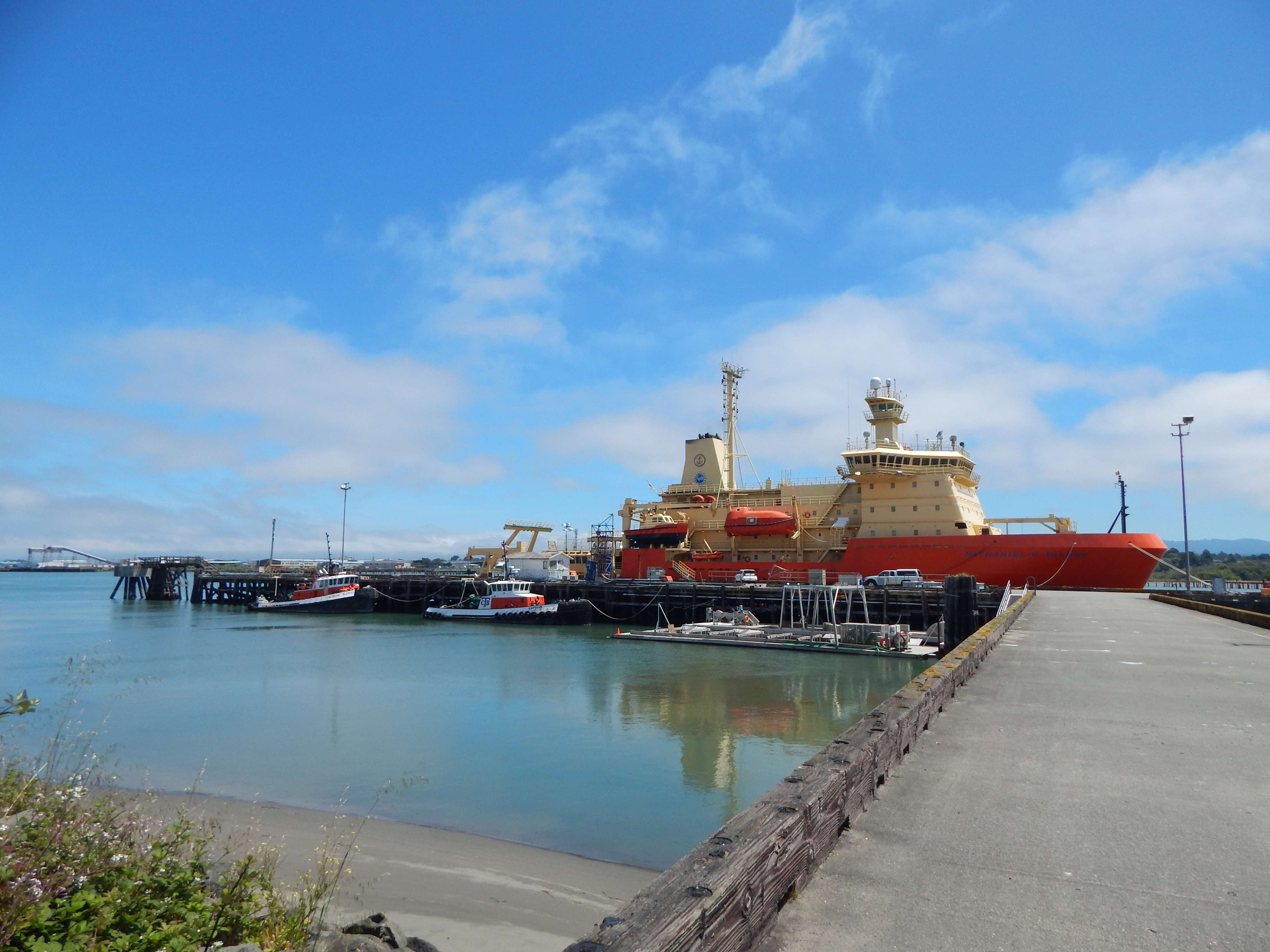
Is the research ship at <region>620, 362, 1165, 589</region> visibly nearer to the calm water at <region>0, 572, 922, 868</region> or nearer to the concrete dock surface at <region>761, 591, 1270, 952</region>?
the calm water at <region>0, 572, 922, 868</region>

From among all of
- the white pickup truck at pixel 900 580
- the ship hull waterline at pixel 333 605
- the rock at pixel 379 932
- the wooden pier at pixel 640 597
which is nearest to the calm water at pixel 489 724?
the rock at pixel 379 932

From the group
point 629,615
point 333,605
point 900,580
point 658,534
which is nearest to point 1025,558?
point 900,580

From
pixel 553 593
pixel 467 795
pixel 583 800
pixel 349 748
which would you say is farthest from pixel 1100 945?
pixel 553 593

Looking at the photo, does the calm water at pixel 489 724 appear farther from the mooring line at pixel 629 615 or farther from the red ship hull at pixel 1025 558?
the red ship hull at pixel 1025 558

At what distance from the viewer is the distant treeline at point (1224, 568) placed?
7944cm

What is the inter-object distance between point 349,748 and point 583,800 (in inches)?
211

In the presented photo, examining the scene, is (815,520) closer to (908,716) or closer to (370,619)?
(370,619)

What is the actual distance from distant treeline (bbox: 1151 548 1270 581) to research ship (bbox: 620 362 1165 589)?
125 feet

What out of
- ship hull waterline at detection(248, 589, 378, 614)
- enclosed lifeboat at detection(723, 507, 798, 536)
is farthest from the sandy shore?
ship hull waterline at detection(248, 589, 378, 614)

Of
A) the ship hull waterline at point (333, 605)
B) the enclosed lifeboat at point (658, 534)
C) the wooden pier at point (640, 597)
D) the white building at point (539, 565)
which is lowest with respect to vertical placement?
the ship hull waterline at point (333, 605)

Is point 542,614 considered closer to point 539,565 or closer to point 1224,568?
point 539,565

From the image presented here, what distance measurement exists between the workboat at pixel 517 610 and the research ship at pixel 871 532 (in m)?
4.48

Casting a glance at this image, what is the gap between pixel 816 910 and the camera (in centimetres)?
309

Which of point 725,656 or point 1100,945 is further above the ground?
point 1100,945
